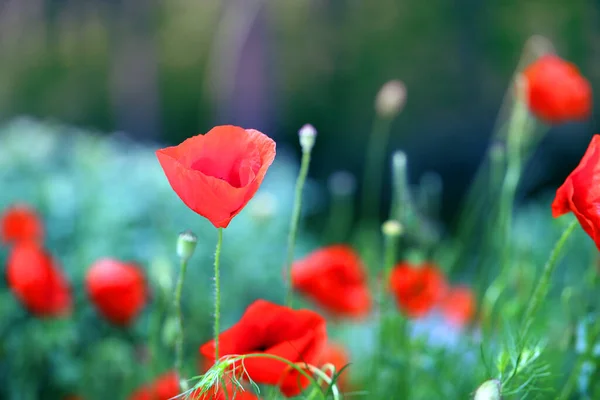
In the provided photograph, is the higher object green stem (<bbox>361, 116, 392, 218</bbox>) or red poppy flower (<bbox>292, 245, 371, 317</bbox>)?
red poppy flower (<bbox>292, 245, 371, 317</bbox>)

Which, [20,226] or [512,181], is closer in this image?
[512,181]

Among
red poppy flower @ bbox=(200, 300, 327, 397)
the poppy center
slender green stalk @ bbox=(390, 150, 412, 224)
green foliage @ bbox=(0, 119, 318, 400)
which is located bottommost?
green foliage @ bbox=(0, 119, 318, 400)

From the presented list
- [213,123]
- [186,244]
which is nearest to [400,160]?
[186,244]

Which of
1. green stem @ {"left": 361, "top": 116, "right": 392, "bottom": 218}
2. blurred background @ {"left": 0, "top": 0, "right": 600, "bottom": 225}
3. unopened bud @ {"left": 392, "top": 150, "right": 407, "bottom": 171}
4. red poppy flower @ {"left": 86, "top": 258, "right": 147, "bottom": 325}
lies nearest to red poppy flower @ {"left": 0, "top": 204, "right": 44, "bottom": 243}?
red poppy flower @ {"left": 86, "top": 258, "right": 147, "bottom": 325}

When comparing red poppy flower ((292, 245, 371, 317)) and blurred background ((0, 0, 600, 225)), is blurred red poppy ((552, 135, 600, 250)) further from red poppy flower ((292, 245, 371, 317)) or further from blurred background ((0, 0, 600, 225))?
blurred background ((0, 0, 600, 225))

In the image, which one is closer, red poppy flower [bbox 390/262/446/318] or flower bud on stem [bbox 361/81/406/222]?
red poppy flower [bbox 390/262/446/318]

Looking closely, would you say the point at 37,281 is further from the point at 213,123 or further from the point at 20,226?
the point at 213,123
